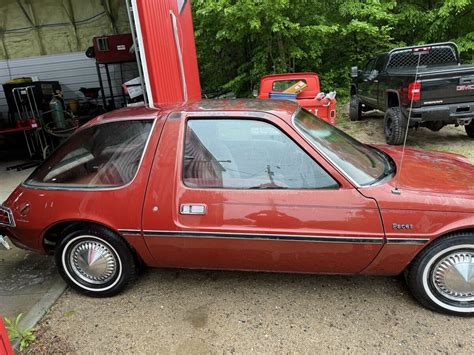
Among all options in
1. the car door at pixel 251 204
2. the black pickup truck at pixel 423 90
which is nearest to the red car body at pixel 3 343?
the car door at pixel 251 204

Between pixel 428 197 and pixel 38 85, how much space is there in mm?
8760

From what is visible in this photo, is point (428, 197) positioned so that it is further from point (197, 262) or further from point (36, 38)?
point (36, 38)

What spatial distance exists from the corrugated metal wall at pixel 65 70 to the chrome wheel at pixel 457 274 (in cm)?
979

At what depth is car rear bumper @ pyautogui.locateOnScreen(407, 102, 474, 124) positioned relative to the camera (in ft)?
21.0

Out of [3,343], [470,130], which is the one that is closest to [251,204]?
[3,343]

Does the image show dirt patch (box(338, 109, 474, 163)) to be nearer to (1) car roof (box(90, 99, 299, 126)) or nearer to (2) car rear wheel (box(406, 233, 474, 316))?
(2) car rear wheel (box(406, 233, 474, 316))

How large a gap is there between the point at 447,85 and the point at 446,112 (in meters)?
0.44

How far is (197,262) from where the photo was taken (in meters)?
2.90

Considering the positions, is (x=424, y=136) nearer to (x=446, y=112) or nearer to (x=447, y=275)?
(x=446, y=112)

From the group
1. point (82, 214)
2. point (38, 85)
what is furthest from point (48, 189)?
point (38, 85)

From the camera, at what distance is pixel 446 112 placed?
642cm

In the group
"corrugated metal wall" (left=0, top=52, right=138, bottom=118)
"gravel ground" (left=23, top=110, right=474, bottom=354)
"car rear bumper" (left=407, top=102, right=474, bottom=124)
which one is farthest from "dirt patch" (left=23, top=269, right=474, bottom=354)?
"corrugated metal wall" (left=0, top=52, right=138, bottom=118)

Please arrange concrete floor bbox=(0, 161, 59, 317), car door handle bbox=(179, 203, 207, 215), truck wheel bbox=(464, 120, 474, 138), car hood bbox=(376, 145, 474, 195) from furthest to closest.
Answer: truck wheel bbox=(464, 120, 474, 138), concrete floor bbox=(0, 161, 59, 317), car door handle bbox=(179, 203, 207, 215), car hood bbox=(376, 145, 474, 195)

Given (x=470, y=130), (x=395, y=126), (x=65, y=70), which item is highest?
(x=65, y=70)
